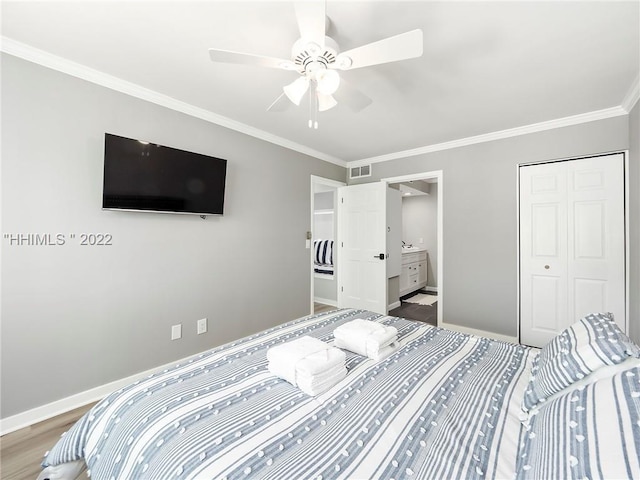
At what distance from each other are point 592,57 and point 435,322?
336 cm

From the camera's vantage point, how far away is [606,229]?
2.81m

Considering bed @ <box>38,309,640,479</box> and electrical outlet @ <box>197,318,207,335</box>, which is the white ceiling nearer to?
bed @ <box>38,309,640,479</box>

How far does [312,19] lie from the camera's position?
1338 millimetres

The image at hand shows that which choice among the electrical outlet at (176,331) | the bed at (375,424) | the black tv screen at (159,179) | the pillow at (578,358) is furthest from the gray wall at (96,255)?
the pillow at (578,358)

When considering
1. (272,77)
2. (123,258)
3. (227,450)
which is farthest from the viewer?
(123,258)

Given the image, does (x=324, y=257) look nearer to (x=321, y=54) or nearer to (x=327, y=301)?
(x=327, y=301)

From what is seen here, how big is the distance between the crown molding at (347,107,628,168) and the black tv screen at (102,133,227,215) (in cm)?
251

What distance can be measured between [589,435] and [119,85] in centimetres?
326

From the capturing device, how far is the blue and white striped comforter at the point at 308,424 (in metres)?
0.85

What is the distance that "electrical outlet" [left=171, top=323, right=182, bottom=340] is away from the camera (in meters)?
2.63

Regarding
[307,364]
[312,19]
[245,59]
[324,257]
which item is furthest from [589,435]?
[324,257]

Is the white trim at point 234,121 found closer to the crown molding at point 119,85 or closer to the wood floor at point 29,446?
the crown molding at point 119,85

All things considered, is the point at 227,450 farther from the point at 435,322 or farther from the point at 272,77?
the point at 435,322

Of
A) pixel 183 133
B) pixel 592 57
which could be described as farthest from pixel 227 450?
pixel 592 57
